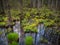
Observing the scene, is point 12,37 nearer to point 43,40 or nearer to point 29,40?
point 29,40

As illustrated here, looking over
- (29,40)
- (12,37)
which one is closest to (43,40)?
(29,40)

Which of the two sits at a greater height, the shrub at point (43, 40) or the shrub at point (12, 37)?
the shrub at point (12, 37)

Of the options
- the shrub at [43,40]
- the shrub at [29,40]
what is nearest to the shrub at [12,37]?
the shrub at [29,40]

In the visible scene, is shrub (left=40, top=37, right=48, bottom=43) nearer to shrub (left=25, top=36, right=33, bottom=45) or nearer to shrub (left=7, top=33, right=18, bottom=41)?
shrub (left=25, top=36, right=33, bottom=45)

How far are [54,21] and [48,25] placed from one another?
0.14 meters

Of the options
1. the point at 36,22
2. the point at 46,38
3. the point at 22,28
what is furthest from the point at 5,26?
the point at 46,38

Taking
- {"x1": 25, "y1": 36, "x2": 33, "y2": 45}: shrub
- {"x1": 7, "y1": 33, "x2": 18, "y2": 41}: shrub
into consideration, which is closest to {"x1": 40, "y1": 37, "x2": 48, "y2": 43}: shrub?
{"x1": 25, "y1": 36, "x2": 33, "y2": 45}: shrub

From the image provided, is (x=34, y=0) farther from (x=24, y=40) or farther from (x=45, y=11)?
(x=24, y=40)

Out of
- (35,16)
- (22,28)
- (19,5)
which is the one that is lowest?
(22,28)

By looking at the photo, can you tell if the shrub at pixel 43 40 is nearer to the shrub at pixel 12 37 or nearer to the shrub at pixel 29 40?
the shrub at pixel 29 40

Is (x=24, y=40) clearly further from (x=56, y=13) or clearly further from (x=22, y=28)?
(x=56, y=13)

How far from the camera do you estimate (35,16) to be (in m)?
3.57

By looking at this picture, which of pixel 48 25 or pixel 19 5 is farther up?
pixel 19 5

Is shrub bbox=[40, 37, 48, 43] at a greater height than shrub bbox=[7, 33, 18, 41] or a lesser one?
lesser
